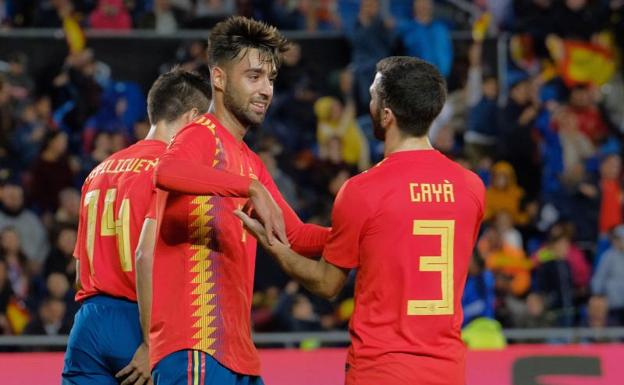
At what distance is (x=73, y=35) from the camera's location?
11.9m

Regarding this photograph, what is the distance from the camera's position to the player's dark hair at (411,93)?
4.43m

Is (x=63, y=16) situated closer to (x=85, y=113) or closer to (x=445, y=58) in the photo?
(x=85, y=113)

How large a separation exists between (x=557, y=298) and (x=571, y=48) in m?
3.35

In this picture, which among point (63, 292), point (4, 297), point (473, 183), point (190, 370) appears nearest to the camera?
point (190, 370)

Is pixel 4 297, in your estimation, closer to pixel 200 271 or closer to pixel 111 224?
pixel 111 224

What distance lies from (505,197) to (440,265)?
23.1 feet

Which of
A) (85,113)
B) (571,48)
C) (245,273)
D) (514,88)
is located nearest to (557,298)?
(514,88)

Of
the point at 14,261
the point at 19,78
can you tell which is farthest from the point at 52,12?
the point at 14,261

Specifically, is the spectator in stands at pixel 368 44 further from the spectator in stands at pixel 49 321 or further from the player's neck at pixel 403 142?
the player's neck at pixel 403 142

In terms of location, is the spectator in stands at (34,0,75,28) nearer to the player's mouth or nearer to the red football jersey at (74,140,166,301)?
the red football jersey at (74,140,166,301)

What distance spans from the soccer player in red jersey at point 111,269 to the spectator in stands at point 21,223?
15.8 feet

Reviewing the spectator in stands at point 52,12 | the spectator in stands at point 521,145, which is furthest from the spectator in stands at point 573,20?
the spectator in stands at point 52,12

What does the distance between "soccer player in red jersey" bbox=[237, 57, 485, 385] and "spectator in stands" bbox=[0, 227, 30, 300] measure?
569 centimetres

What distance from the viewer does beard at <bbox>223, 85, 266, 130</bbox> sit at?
183 inches
